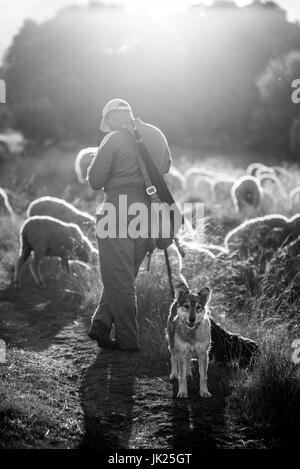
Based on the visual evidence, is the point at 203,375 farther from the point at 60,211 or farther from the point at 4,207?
the point at 4,207

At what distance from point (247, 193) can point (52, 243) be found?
7001 millimetres

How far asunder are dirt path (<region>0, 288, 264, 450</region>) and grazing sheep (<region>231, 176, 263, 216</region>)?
7962 mm

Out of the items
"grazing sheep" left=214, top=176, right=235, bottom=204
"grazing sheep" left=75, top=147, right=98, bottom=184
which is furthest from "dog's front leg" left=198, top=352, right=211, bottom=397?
"grazing sheep" left=214, top=176, right=235, bottom=204

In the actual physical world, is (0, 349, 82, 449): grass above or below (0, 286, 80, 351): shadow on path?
below

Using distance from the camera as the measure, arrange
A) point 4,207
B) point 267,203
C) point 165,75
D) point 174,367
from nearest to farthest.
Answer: point 174,367, point 4,207, point 267,203, point 165,75

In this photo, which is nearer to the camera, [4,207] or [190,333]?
[190,333]

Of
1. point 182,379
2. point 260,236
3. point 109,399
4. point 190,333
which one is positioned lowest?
point 109,399

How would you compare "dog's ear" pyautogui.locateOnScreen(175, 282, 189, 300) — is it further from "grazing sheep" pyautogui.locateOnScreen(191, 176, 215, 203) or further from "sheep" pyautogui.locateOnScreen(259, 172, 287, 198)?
"grazing sheep" pyautogui.locateOnScreen(191, 176, 215, 203)

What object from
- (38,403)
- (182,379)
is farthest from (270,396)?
(38,403)

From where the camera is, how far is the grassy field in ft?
15.9

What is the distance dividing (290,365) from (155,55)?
3247 cm

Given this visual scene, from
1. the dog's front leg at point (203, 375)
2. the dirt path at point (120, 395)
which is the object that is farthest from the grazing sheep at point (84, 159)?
the dog's front leg at point (203, 375)

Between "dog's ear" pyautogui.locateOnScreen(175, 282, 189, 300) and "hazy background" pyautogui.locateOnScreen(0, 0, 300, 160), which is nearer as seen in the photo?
"dog's ear" pyautogui.locateOnScreen(175, 282, 189, 300)

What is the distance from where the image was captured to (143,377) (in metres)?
6.26
